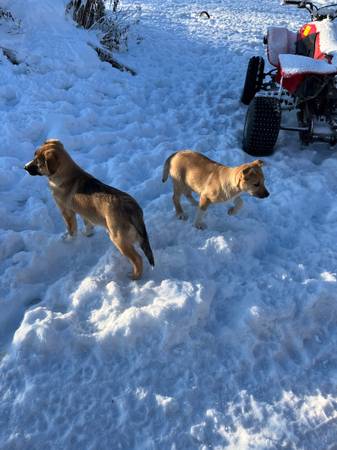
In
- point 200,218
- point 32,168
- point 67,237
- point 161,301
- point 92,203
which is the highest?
point 32,168

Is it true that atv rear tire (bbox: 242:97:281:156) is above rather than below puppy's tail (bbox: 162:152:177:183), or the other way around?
above

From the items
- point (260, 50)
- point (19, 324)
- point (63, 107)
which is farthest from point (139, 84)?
point (19, 324)

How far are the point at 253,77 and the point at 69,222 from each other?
14.5 ft

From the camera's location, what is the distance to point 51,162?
376 centimetres

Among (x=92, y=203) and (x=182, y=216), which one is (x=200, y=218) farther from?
(x=92, y=203)

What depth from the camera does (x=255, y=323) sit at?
10.6ft

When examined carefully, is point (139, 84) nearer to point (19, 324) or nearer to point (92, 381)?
point (19, 324)

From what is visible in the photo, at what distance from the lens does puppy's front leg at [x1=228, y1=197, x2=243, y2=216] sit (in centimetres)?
432

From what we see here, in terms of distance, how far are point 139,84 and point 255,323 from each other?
18.1ft

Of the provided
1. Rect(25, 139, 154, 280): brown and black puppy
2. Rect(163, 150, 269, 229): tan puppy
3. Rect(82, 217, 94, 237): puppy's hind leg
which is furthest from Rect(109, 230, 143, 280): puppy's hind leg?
Rect(163, 150, 269, 229): tan puppy

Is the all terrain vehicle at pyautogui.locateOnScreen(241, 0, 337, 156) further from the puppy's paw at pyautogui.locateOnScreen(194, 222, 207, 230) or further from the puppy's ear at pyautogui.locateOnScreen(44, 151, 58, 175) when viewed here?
the puppy's ear at pyautogui.locateOnScreen(44, 151, 58, 175)

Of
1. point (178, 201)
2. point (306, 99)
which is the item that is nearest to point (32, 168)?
point (178, 201)

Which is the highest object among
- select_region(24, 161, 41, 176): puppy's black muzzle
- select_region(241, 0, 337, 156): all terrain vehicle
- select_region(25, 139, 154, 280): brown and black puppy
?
select_region(241, 0, 337, 156): all terrain vehicle

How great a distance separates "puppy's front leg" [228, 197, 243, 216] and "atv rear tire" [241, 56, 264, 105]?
3.18 metres
